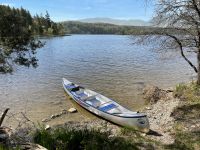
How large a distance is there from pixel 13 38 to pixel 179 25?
890 centimetres

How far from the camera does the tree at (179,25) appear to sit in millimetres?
14836

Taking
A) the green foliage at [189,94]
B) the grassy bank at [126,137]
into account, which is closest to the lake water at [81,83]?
the green foliage at [189,94]

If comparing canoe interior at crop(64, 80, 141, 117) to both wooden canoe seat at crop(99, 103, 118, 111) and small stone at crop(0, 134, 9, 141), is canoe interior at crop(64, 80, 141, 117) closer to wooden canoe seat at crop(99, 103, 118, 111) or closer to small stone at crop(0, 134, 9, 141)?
wooden canoe seat at crop(99, 103, 118, 111)

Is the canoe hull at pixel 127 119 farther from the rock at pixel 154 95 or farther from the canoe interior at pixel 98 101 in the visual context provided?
the rock at pixel 154 95

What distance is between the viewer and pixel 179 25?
16.0 meters

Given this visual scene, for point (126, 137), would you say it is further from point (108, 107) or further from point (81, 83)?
point (81, 83)

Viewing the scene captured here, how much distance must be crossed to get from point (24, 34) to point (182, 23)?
836cm

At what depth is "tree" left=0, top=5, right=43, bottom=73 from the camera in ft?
36.4

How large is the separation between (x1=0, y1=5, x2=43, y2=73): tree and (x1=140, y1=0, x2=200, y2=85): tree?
693 cm

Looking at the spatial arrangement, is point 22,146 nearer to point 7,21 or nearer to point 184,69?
point 7,21

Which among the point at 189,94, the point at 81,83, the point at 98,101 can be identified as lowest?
the point at 81,83

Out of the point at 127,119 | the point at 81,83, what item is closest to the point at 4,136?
the point at 127,119

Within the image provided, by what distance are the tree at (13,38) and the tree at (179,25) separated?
6927 millimetres

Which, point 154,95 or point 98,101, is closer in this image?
point 98,101
